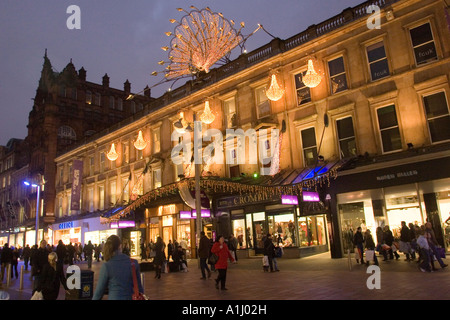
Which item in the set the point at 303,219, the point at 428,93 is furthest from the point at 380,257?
the point at 428,93

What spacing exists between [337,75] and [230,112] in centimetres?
779

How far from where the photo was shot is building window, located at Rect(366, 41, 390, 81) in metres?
18.1

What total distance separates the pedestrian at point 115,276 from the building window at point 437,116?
1595 centimetres

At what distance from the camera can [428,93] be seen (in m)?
16.5

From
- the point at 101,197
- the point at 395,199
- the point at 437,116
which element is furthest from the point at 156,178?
the point at 437,116

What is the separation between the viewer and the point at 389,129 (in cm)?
1759

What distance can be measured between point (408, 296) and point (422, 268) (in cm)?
452

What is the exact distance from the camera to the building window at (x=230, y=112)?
2420 centimetres

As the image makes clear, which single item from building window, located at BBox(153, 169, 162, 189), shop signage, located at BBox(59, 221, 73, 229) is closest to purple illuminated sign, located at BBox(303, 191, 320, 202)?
building window, located at BBox(153, 169, 162, 189)

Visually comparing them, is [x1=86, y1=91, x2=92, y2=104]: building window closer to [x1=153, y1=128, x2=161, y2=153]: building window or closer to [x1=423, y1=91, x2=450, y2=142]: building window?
[x1=153, y1=128, x2=161, y2=153]: building window

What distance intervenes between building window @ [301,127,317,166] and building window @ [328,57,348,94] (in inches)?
103

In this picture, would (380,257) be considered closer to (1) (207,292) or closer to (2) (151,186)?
(1) (207,292)

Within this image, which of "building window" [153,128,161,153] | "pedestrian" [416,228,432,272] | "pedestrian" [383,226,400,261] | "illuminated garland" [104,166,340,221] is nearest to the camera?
"pedestrian" [416,228,432,272]

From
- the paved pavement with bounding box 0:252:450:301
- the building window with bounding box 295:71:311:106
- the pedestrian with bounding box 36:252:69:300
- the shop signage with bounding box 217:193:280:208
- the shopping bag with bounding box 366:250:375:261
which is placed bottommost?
the paved pavement with bounding box 0:252:450:301
